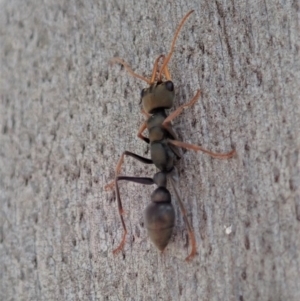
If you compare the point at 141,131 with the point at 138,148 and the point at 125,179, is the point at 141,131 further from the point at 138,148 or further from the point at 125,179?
the point at 125,179

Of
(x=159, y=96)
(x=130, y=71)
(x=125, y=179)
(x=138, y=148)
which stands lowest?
(x=125, y=179)

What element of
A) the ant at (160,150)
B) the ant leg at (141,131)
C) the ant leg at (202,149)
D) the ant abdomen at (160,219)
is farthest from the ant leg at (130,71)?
the ant abdomen at (160,219)

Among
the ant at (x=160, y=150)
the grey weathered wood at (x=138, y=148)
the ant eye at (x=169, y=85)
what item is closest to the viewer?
the grey weathered wood at (x=138, y=148)

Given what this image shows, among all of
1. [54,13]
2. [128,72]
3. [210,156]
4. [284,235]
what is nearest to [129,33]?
[128,72]

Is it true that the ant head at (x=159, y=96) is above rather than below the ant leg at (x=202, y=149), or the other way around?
above

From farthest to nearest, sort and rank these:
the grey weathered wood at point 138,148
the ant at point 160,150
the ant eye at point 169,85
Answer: the ant eye at point 169,85 → the ant at point 160,150 → the grey weathered wood at point 138,148

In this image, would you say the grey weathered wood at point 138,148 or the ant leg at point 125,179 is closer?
the grey weathered wood at point 138,148

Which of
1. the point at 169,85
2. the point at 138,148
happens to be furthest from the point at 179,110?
the point at 138,148

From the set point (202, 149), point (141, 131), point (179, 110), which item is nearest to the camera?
point (202, 149)

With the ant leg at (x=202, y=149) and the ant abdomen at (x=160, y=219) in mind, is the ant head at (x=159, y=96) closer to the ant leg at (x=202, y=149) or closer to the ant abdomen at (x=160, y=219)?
the ant leg at (x=202, y=149)
